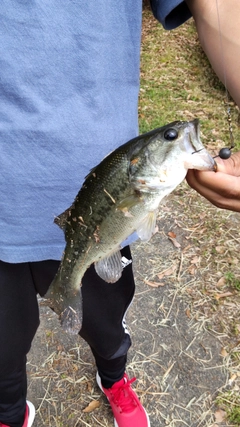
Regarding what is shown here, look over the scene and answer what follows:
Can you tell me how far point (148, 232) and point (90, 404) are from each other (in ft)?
5.87

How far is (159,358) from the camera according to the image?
107 inches

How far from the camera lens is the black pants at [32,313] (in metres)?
1.66

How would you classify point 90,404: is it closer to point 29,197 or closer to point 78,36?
point 29,197

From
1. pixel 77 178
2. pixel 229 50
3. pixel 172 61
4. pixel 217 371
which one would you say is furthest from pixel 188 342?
pixel 172 61

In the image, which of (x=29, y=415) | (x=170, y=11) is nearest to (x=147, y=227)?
(x=170, y=11)

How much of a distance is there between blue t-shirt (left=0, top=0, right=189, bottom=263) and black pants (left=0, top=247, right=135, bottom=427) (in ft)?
0.60

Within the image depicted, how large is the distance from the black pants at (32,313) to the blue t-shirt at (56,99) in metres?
0.18

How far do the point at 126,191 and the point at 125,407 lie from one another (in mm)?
1713

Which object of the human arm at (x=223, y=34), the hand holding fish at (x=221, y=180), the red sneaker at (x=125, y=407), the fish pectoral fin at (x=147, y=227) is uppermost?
the human arm at (x=223, y=34)

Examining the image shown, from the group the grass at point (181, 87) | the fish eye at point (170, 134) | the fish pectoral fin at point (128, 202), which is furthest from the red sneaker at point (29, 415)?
the grass at point (181, 87)

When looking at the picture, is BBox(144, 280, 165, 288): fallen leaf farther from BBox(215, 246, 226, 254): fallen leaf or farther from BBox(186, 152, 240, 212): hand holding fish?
BBox(186, 152, 240, 212): hand holding fish

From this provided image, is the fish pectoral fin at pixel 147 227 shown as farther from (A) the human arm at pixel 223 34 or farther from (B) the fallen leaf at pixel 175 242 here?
(B) the fallen leaf at pixel 175 242

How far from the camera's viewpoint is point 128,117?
1498 mm

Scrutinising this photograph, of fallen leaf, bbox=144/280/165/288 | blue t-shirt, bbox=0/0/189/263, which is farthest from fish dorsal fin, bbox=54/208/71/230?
fallen leaf, bbox=144/280/165/288
